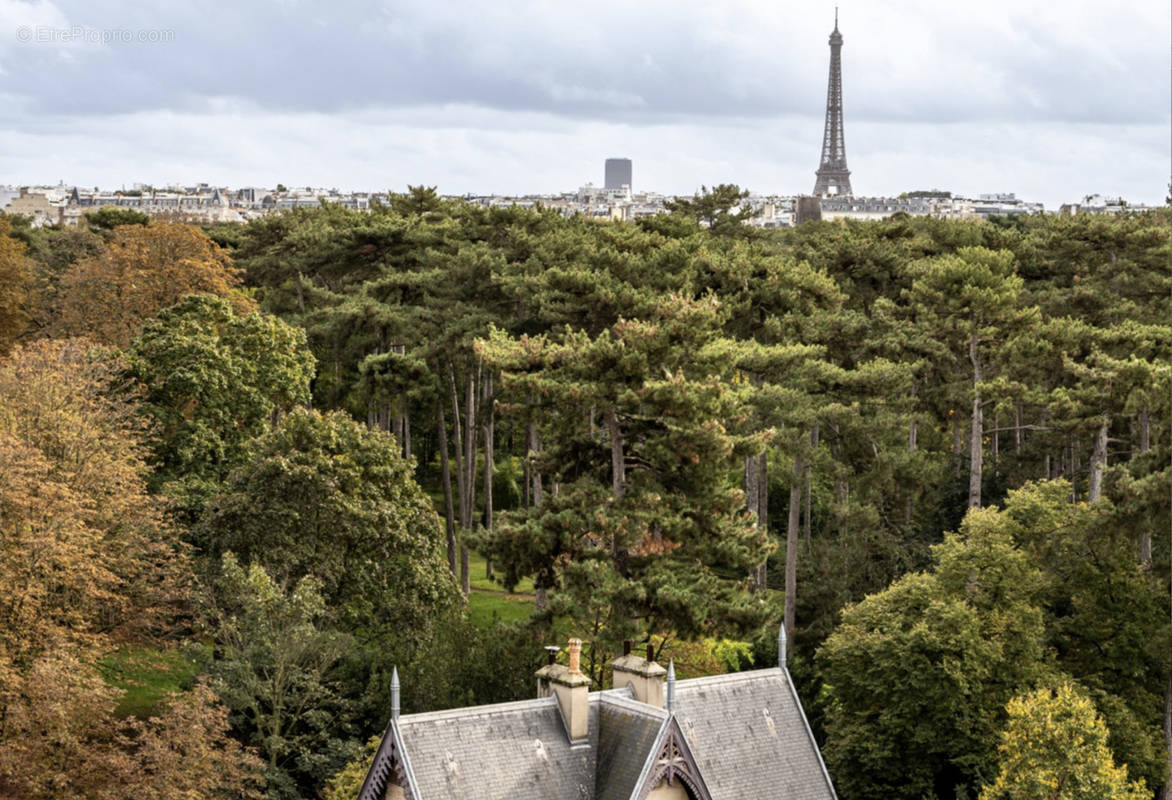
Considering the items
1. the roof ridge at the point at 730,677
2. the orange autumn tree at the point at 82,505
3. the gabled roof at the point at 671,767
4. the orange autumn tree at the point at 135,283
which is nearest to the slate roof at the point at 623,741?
the gabled roof at the point at 671,767

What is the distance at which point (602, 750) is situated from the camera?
29.2 metres

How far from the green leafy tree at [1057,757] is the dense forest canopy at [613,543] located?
0.25 feet

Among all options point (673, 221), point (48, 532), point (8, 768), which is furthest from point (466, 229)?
point (8, 768)

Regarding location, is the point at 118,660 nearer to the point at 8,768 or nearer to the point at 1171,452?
the point at 8,768

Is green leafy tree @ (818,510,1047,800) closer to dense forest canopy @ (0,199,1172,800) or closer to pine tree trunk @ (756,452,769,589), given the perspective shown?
dense forest canopy @ (0,199,1172,800)

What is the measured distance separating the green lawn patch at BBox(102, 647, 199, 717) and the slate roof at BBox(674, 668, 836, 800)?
16.6 m

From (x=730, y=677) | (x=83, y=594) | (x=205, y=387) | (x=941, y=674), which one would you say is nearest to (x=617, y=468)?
(x=941, y=674)

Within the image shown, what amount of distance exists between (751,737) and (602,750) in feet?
11.5

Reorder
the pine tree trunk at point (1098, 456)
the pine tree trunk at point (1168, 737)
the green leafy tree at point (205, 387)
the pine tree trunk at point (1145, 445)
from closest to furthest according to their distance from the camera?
the pine tree trunk at point (1168, 737)
the pine tree trunk at point (1145, 445)
the green leafy tree at point (205, 387)
the pine tree trunk at point (1098, 456)

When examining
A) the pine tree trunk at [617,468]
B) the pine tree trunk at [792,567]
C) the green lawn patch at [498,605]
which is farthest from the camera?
the green lawn patch at [498,605]

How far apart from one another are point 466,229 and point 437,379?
13641 millimetres

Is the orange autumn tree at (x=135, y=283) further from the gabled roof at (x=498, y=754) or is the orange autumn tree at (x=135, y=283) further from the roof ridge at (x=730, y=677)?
the gabled roof at (x=498, y=754)

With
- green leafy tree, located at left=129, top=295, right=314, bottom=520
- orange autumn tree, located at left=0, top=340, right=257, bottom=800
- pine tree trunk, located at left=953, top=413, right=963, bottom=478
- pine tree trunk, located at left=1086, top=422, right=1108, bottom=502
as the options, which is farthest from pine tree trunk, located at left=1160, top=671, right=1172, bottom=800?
green leafy tree, located at left=129, top=295, right=314, bottom=520

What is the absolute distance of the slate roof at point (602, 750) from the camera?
2795 cm
